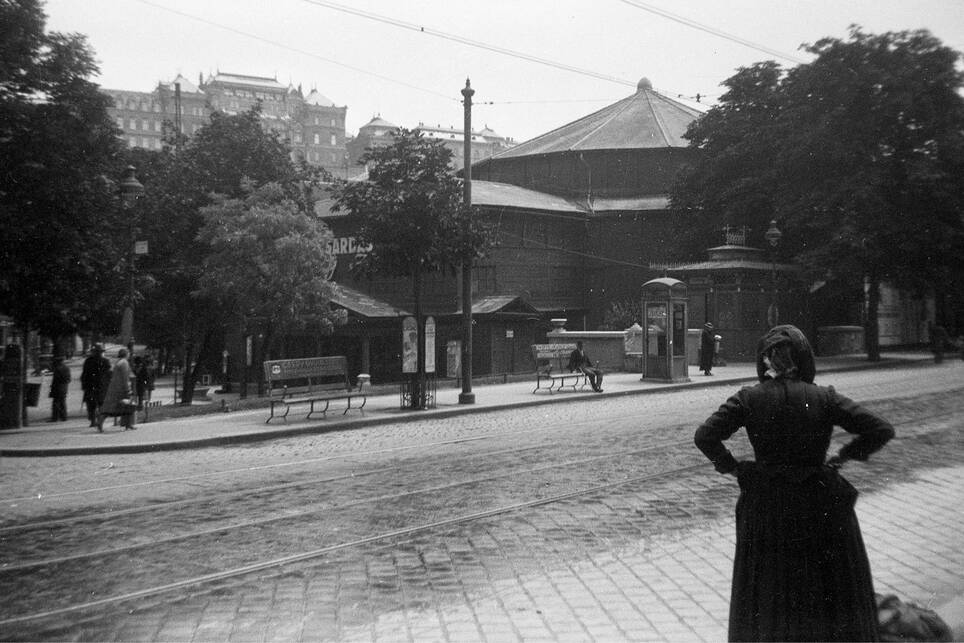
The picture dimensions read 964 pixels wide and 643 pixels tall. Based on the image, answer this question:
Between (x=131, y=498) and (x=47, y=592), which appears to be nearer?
(x=47, y=592)

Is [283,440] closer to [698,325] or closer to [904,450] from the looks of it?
[904,450]

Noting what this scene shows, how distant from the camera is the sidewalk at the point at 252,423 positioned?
15.0 meters

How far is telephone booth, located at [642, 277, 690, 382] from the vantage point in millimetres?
26844

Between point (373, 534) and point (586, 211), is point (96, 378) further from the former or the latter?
point (586, 211)

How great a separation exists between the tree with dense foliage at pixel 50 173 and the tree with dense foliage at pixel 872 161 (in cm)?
2680

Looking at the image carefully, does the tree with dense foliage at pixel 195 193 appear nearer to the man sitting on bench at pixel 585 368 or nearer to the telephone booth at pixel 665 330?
the man sitting on bench at pixel 585 368

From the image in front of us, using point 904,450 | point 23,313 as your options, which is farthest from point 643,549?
point 23,313

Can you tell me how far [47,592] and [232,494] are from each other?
3787 mm

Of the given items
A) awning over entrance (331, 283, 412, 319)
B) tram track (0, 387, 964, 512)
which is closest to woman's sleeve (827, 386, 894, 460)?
tram track (0, 387, 964, 512)

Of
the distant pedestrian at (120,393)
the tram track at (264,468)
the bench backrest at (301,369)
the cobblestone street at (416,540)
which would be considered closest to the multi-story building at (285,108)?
the bench backrest at (301,369)

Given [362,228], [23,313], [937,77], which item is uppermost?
[937,77]

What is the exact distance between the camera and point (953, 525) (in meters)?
8.06

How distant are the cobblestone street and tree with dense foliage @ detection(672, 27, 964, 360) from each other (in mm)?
23068

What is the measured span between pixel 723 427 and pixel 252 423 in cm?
1516
